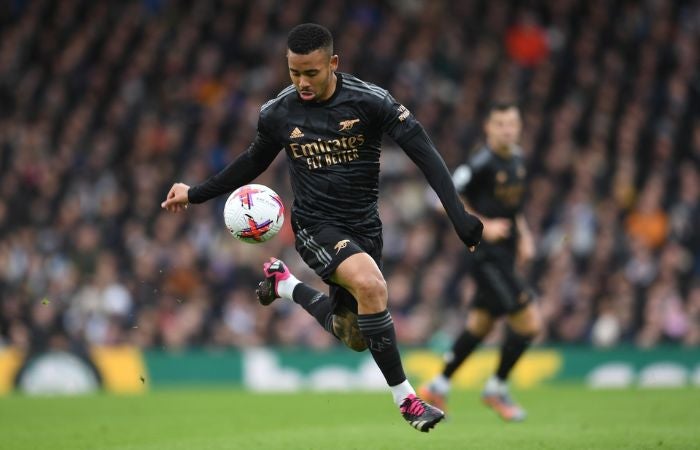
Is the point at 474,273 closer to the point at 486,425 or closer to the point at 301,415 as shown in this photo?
the point at 486,425

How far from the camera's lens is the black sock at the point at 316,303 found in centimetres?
762

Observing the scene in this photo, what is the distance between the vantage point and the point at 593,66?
18.6m

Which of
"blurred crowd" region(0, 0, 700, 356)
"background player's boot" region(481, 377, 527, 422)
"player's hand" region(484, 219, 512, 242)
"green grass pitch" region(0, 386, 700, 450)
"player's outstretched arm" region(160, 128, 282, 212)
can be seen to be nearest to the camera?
"player's outstretched arm" region(160, 128, 282, 212)

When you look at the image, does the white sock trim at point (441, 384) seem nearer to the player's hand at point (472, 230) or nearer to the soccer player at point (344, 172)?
the soccer player at point (344, 172)

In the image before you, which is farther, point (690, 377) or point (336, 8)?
point (336, 8)

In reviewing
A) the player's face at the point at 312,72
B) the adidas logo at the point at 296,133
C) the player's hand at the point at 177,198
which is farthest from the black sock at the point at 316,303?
the player's face at the point at 312,72

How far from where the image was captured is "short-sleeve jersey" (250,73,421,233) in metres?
6.90

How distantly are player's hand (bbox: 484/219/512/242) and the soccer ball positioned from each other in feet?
8.92

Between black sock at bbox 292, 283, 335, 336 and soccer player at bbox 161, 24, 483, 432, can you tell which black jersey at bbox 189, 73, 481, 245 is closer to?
soccer player at bbox 161, 24, 483, 432

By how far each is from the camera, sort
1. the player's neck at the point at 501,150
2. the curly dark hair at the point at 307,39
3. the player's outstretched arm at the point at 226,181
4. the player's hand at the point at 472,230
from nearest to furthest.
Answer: the player's hand at the point at 472,230
the curly dark hair at the point at 307,39
the player's outstretched arm at the point at 226,181
the player's neck at the point at 501,150

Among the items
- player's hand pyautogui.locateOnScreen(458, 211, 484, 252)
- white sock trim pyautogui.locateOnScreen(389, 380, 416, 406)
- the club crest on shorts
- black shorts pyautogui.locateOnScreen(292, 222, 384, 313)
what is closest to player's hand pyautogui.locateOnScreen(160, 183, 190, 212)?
black shorts pyautogui.locateOnScreen(292, 222, 384, 313)

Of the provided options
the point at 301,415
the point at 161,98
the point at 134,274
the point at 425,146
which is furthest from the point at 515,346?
the point at 161,98

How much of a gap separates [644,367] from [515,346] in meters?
5.72

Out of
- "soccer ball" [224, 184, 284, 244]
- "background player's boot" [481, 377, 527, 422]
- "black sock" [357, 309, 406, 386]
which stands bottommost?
"background player's boot" [481, 377, 527, 422]
